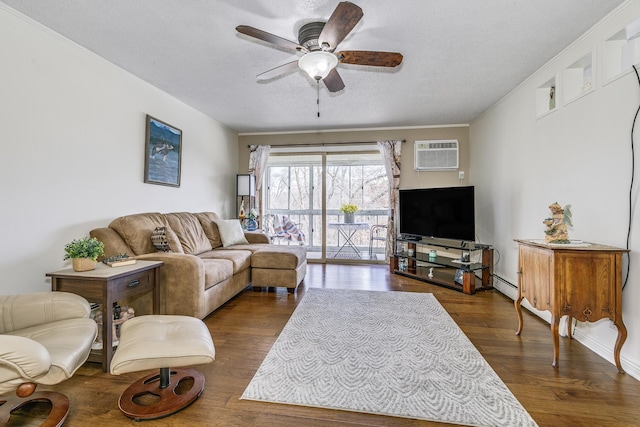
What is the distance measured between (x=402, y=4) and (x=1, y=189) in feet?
9.78

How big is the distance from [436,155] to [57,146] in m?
4.76

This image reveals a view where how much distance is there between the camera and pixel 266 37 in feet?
Result: 6.05

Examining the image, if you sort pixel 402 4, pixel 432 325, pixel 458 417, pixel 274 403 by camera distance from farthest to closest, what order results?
1. pixel 432 325
2. pixel 402 4
3. pixel 274 403
4. pixel 458 417

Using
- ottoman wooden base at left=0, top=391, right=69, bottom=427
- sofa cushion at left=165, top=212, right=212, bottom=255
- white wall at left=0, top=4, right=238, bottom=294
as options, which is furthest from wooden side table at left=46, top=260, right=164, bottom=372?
sofa cushion at left=165, top=212, right=212, bottom=255

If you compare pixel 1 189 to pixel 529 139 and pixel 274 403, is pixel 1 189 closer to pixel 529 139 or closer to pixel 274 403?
pixel 274 403

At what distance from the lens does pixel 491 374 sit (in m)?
1.73

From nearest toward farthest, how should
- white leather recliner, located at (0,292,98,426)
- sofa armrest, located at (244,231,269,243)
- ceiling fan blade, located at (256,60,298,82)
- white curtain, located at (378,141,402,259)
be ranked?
white leather recliner, located at (0,292,98,426), ceiling fan blade, located at (256,60,298,82), sofa armrest, located at (244,231,269,243), white curtain, located at (378,141,402,259)

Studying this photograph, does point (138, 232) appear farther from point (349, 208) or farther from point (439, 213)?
point (439, 213)

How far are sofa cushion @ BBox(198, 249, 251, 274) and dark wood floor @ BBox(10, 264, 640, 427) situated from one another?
0.48m

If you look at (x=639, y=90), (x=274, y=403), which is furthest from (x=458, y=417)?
→ (x=639, y=90)

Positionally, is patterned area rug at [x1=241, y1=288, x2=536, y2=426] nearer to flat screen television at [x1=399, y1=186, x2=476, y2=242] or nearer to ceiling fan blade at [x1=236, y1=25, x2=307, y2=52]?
flat screen television at [x1=399, y1=186, x2=476, y2=242]

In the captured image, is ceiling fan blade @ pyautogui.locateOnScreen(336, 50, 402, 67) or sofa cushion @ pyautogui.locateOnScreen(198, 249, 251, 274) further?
sofa cushion @ pyautogui.locateOnScreen(198, 249, 251, 274)

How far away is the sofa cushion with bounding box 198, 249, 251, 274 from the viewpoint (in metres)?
3.03

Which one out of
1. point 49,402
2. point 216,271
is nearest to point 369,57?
point 216,271
